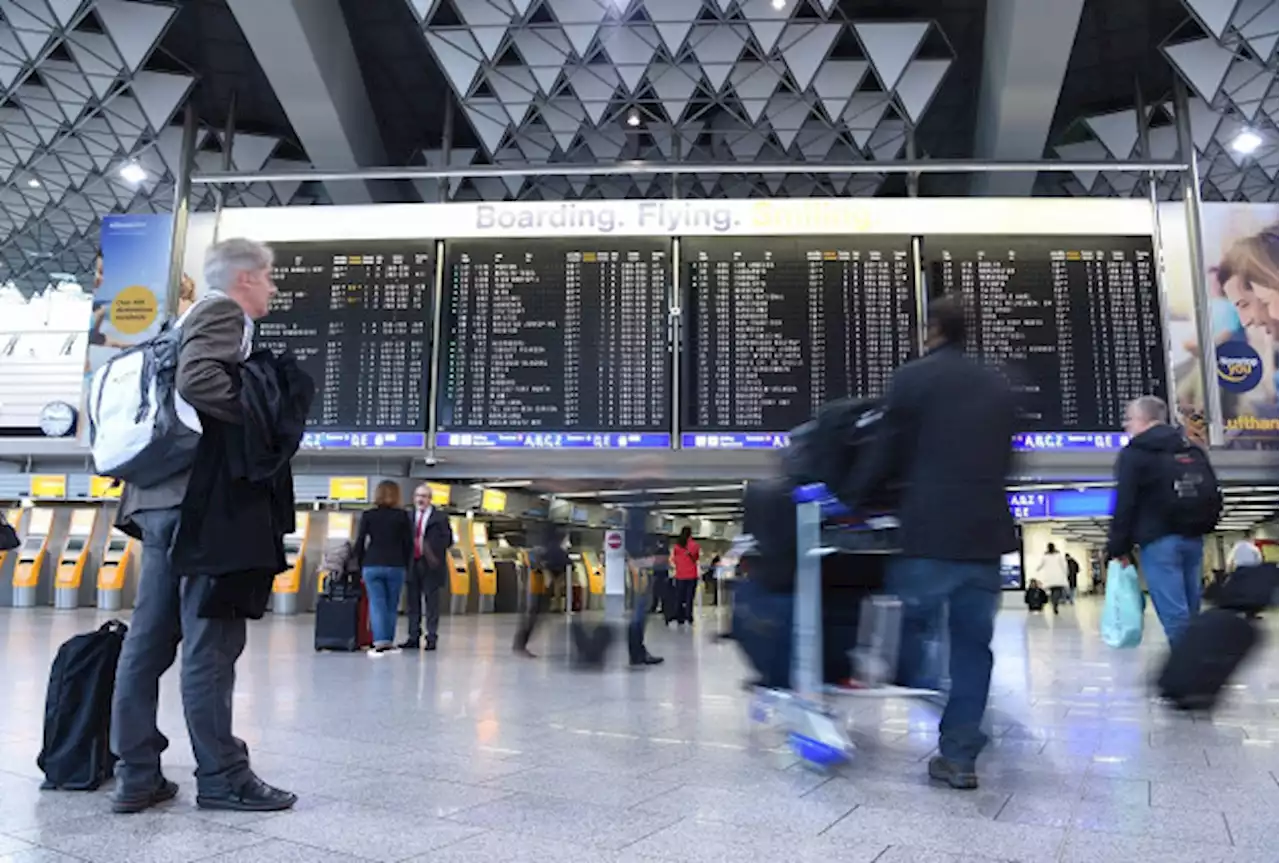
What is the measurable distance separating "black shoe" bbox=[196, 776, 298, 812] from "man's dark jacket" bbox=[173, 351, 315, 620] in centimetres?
47

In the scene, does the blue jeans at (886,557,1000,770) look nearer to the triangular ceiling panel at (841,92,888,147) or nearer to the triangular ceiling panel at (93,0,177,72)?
the triangular ceiling panel at (841,92,888,147)

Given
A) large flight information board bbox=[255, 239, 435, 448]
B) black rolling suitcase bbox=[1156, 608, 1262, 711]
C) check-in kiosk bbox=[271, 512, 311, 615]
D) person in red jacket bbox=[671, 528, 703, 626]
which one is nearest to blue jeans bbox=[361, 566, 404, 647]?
large flight information board bbox=[255, 239, 435, 448]

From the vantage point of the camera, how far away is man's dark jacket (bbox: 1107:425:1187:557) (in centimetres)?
439

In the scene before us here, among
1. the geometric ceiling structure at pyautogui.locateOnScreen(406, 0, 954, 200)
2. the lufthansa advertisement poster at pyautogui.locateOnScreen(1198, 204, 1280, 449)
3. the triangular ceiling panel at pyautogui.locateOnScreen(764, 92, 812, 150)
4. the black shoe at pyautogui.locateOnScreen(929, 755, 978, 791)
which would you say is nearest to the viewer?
the black shoe at pyautogui.locateOnScreen(929, 755, 978, 791)

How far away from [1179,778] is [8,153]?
17.3 metres

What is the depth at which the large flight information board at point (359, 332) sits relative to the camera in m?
9.07

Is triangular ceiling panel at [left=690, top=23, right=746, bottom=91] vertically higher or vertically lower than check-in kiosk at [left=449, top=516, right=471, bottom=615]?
higher

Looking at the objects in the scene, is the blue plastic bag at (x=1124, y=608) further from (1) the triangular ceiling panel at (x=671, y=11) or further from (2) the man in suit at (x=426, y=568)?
(1) the triangular ceiling panel at (x=671, y=11)

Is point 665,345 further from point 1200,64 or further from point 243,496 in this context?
point 1200,64

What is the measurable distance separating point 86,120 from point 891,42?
11.1m

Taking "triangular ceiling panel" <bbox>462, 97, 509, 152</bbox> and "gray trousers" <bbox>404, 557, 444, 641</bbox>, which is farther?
"triangular ceiling panel" <bbox>462, 97, 509, 152</bbox>

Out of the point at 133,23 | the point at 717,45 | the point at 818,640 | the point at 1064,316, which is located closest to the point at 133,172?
the point at 133,23

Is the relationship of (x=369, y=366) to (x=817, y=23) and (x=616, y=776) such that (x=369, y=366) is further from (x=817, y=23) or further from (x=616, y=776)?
(x=616, y=776)

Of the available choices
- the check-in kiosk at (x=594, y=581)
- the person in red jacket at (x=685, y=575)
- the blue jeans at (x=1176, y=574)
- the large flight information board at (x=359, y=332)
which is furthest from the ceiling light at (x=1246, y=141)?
the check-in kiosk at (x=594, y=581)
